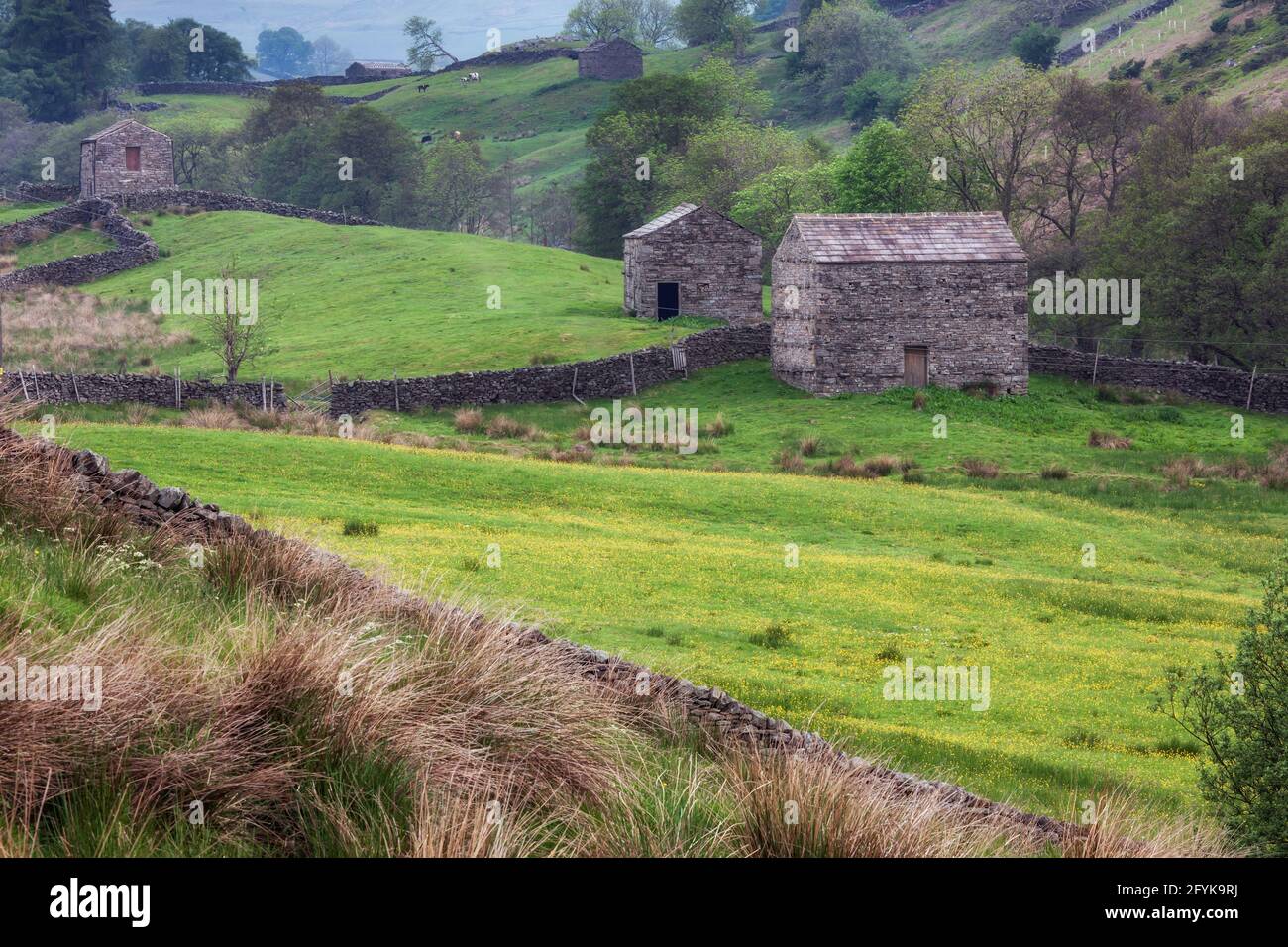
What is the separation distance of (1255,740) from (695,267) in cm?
4390

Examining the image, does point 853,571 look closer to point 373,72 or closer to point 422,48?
point 373,72

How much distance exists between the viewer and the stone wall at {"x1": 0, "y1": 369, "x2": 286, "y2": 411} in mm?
34000

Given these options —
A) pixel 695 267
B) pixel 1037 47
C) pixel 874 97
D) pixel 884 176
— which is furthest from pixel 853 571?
pixel 1037 47

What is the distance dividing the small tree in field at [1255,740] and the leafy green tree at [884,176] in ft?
184

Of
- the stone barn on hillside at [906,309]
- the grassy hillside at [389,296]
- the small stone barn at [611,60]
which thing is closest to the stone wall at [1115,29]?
the small stone barn at [611,60]

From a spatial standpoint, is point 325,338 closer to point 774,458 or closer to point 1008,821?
point 774,458

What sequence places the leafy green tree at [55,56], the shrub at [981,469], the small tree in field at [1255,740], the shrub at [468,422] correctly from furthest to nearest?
1. the leafy green tree at [55,56]
2. the shrub at [468,422]
3. the shrub at [981,469]
4. the small tree in field at [1255,740]

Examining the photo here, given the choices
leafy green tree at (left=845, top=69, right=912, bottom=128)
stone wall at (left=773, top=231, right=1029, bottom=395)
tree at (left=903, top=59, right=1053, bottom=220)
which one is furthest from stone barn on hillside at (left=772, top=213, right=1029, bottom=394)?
leafy green tree at (left=845, top=69, right=912, bottom=128)

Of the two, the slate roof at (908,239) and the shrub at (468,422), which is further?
the slate roof at (908,239)

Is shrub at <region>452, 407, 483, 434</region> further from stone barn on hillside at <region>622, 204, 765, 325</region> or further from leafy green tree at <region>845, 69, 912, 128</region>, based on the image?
leafy green tree at <region>845, 69, 912, 128</region>

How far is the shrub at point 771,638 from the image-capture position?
1709 cm

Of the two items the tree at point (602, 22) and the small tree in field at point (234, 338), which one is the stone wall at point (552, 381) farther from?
the tree at point (602, 22)

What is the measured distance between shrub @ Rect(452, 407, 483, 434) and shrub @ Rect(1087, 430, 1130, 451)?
1823cm
